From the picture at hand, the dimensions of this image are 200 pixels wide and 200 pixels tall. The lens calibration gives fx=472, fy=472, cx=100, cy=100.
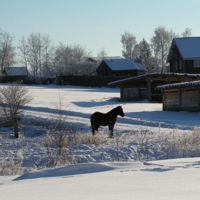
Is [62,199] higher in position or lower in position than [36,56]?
lower

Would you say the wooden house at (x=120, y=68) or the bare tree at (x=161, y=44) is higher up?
the bare tree at (x=161, y=44)

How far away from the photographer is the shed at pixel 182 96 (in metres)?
32.3

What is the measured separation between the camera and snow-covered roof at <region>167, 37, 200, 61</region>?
6325cm

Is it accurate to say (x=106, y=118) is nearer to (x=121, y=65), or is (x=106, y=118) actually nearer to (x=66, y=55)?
(x=121, y=65)

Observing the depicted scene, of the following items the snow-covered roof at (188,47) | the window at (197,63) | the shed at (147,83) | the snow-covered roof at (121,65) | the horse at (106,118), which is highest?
the snow-covered roof at (188,47)

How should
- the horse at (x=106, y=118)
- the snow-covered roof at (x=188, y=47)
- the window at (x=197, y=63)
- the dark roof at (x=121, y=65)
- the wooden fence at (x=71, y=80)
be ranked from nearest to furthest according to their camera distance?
the horse at (x=106, y=118) < the snow-covered roof at (x=188, y=47) < the window at (x=197, y=63) < the wooden fence at (x=71, y=80) < the dark roof at (x=121, y=65)

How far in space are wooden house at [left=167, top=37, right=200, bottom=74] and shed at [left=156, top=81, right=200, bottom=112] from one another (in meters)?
28.8

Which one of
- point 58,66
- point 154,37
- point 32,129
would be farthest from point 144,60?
point 32,129

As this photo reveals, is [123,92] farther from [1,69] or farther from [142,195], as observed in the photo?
[1,69]

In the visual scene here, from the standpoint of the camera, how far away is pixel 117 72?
86.5 metres

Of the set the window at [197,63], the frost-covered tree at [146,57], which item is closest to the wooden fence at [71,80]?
the window at [197,63]

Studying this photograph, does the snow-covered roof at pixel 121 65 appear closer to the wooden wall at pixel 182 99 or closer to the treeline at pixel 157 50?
the treeline at pixel 157 50

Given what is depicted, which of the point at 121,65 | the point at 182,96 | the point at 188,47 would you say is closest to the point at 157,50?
the point at 121,65

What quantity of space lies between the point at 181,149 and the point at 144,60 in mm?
92832
